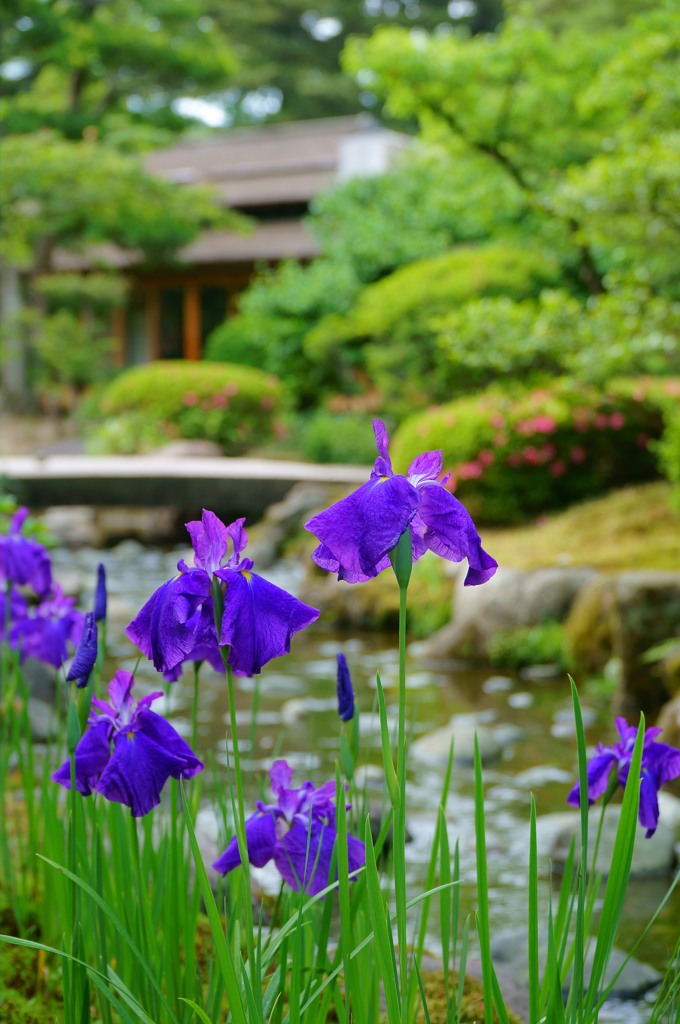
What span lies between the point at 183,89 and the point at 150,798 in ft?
66.4

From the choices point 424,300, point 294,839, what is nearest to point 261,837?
point 294,839

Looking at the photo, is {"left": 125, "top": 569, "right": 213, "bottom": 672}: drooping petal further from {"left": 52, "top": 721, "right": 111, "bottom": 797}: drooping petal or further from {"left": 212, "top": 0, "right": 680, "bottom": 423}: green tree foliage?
{"left": 212, "top": 0, "right": 680, "bottom": 423}: green tree foliage

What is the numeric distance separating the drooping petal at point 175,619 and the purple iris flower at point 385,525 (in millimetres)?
153

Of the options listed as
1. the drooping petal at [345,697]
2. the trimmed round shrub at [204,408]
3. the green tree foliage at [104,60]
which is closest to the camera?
the drooping petal at [345,697]

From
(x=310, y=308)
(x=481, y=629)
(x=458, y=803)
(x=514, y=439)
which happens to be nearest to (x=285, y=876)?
(x=458, y=803)

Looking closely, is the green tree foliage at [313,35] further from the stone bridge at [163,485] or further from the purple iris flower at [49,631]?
the purple iris flower at [49,631]

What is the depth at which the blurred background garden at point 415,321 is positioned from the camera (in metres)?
6.89

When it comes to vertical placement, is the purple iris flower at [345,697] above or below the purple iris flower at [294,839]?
above

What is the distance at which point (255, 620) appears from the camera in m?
1.31

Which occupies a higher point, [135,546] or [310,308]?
[310,308]

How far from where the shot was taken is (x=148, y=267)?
20422 millimetres

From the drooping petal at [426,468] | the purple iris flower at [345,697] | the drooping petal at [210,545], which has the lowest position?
the purple iris flower at [345,697]

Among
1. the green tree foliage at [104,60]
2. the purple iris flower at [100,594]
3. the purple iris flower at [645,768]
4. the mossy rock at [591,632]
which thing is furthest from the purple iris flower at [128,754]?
the green tree foliage at [104,60]

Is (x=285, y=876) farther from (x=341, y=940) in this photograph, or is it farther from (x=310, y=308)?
(x=310, y=308)
